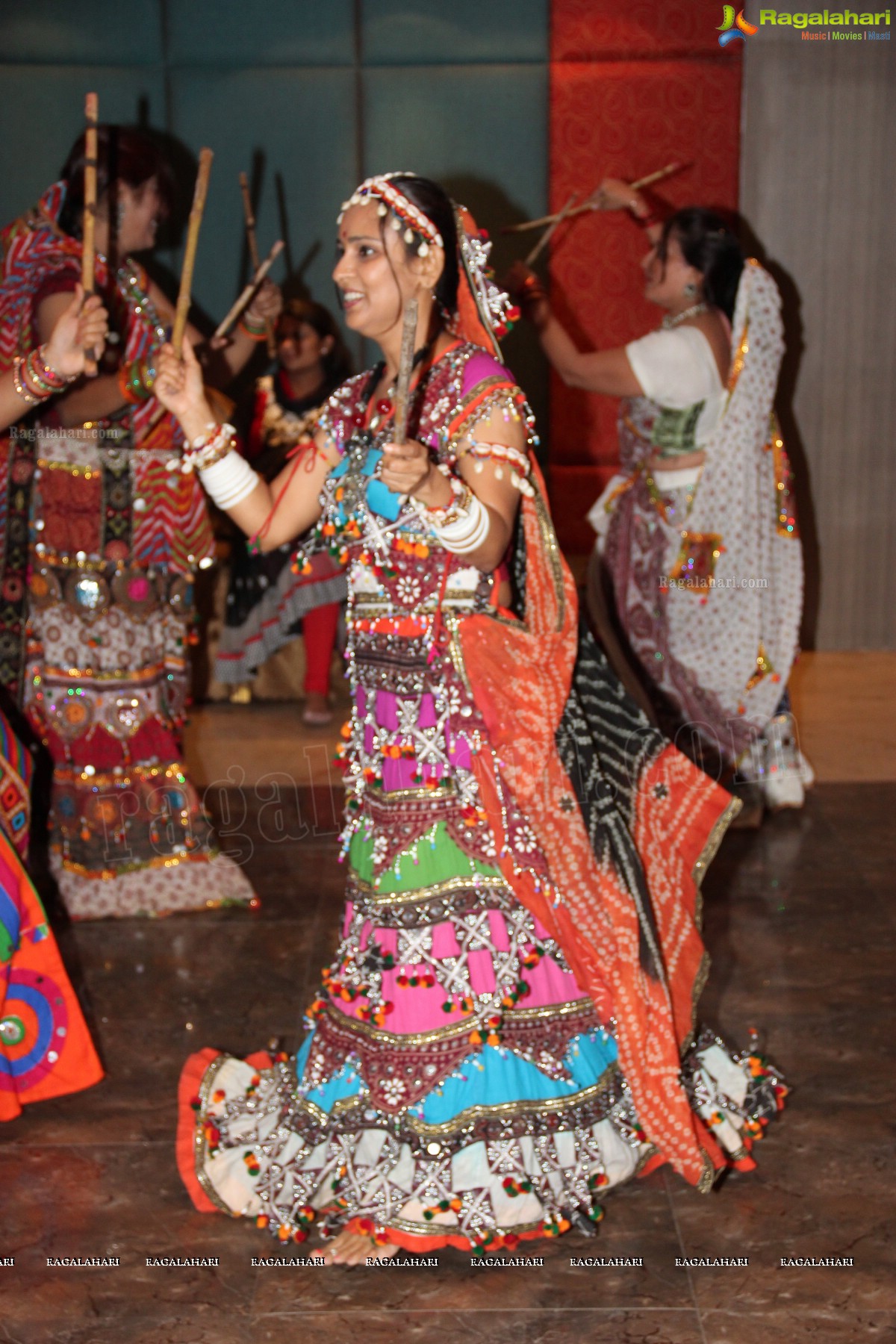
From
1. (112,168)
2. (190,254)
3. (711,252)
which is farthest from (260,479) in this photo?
(711,252)

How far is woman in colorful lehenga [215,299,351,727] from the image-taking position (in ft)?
15.8

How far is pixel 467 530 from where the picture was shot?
1772 millimetres

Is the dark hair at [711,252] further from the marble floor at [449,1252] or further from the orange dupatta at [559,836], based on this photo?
the orange dupatta at [559,836]

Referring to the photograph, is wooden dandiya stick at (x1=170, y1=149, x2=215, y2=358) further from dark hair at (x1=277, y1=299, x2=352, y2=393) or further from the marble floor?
dark hair at (x1=277, y1=299, x2=352, y2=393)

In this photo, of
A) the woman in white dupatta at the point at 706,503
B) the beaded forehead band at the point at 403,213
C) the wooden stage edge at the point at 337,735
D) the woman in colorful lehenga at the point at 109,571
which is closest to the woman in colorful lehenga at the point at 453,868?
the beaded forehead band at the point at 403,213

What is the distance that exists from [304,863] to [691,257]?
1869 millimetres

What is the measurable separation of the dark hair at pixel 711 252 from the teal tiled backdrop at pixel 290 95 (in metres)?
1.84

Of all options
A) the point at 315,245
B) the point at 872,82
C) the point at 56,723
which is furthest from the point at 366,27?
the point at 56,723

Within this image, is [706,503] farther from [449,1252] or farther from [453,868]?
[449,1252]

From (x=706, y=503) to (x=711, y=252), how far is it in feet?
2.14

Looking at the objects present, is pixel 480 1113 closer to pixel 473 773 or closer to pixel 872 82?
pixel 473 773

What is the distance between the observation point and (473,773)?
2049 mm

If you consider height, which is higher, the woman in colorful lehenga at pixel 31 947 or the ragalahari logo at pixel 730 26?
the ragalahari logo at pixel 730 26

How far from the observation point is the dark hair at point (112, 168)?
3008mm
